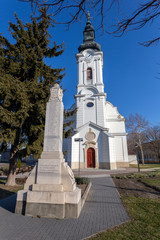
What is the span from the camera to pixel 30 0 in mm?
2227

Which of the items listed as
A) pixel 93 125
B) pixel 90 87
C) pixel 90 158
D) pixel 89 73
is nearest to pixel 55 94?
pixel 93 125

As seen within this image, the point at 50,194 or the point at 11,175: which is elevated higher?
the point at 50,194

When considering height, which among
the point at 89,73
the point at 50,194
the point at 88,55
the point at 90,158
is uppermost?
the point at 88,55

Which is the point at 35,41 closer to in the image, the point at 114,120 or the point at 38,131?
the point at 38,131

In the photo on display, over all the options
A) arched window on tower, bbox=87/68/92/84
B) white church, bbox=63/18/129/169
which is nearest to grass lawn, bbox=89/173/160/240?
white church, bbox=63/18/129/169

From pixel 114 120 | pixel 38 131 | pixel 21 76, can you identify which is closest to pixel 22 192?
pixel 38 131

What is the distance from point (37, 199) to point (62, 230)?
1.29 metres

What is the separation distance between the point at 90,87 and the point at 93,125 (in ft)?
24.7

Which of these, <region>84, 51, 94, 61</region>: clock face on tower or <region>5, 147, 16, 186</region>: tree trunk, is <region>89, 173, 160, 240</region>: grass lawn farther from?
<region>84, 51, 94, 61</region>: clock face on tower

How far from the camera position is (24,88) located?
7.79 meters

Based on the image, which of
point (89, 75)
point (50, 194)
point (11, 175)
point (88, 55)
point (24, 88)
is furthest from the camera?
point (88, 55)

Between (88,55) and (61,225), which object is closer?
(61,225)

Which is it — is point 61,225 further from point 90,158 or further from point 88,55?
point 88,55

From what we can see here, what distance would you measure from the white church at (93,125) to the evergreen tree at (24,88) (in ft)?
26.9
